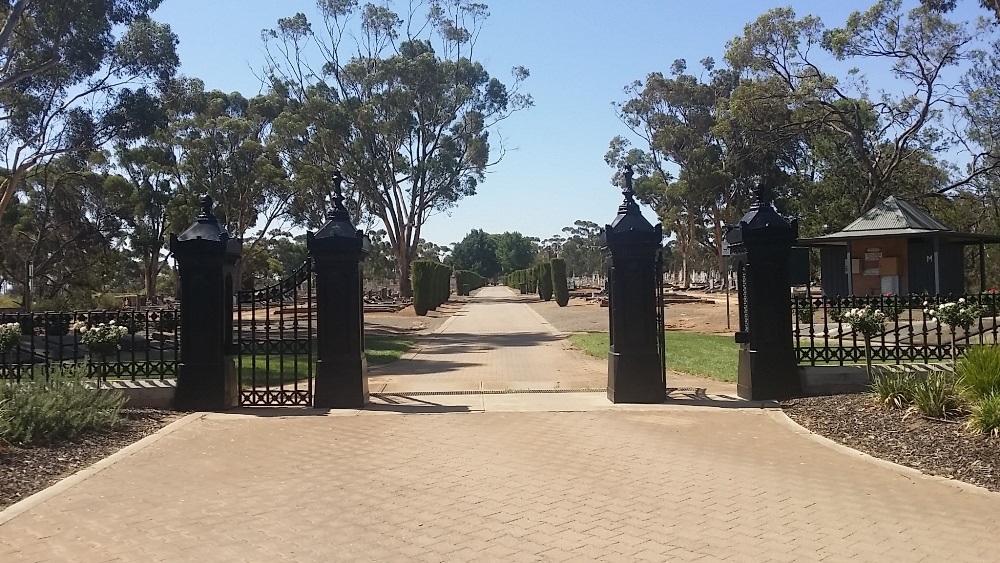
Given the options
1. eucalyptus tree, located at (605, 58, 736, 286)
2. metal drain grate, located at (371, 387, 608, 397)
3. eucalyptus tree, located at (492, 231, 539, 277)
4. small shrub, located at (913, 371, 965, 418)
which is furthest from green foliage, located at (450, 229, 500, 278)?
small shrub, located at (913, 371, 965, 418)

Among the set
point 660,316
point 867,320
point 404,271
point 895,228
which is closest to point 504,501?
point 660,316

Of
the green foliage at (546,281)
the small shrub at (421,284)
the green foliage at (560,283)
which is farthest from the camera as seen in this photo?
the green foliage at (546,281)

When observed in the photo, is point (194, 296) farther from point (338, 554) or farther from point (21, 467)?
point (338, 554)

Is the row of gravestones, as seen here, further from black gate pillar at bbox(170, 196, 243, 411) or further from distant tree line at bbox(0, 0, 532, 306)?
distant tree line at bbox(0, 0, 532, 306)

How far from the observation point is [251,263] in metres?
51.9

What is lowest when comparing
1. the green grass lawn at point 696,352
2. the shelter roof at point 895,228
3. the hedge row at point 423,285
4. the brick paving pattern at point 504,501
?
the brick paving pattern at point 504,501

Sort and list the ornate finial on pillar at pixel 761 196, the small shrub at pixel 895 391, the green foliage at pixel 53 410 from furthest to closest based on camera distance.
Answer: the ornate finial on pillar at pixel 761 196 < the small shrub at pixel 895 391 < the green foliage at pixel 53 410

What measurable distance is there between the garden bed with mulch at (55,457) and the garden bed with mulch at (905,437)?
Result: 7643 mm

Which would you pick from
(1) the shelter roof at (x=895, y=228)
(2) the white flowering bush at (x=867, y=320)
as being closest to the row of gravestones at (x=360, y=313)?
(2) the white flowering bush at (x=867, y=320)

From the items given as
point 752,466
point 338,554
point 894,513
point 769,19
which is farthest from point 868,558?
point 769,19

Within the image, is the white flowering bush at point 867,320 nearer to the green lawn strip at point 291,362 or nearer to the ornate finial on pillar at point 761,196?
the ornate finial on pillar at point 761,196

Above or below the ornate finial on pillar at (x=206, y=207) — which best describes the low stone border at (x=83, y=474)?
below

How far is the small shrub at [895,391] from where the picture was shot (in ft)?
29.2

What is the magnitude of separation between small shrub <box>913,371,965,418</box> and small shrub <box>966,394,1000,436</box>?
0.58 meters
